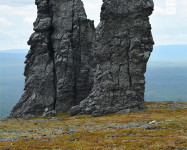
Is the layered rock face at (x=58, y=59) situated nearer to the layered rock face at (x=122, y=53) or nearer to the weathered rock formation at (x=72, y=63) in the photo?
the weathered rock formation at (x=72, y=63)

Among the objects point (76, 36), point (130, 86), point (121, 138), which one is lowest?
point (121, 138)

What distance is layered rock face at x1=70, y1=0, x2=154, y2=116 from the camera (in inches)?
3637

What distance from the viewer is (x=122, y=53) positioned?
9394cm

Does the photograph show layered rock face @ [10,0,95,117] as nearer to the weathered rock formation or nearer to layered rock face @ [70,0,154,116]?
the weathered rock formation

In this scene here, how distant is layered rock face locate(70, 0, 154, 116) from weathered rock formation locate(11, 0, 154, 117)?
34 centimetres

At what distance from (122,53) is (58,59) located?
31498 millimetres

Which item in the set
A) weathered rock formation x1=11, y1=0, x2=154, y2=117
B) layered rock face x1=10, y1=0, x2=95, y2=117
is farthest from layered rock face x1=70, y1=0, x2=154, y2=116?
layered rock face x1=10, y1=0, x2=95, y2=117

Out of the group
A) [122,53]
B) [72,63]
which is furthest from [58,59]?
[122,53]

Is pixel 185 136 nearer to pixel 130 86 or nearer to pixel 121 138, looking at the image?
pixel 121 138

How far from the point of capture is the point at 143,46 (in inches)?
3679

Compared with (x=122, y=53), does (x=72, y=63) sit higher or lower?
lower

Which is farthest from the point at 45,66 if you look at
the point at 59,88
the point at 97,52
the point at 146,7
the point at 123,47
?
the point at 146,7

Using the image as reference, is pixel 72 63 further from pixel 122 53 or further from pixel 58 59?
pixel 122 53

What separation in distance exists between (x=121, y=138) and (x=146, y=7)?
58.7 metres
